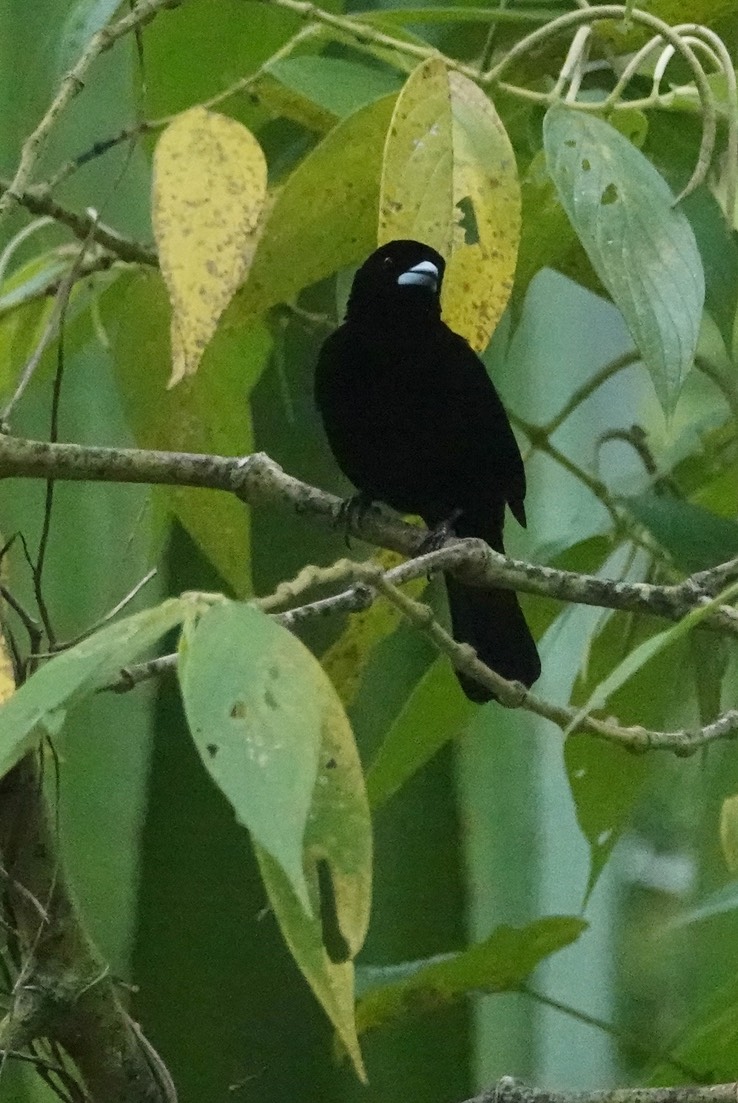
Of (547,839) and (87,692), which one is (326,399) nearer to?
(547,839)

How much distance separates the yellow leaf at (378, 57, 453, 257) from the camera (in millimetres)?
710

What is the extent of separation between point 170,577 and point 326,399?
0.25 m

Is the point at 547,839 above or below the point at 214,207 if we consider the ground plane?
below

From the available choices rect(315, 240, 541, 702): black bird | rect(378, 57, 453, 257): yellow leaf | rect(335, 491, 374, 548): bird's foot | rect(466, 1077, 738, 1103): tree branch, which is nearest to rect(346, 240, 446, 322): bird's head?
rect(315, 240, 541, 702): black bird

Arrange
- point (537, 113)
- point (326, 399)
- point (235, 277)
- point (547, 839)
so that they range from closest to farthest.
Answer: point (235, 277) < point (537, 113) < point (326, 399) < point (547, 839)

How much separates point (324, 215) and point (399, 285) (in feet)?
1.60

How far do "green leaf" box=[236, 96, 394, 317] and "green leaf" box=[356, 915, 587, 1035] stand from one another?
48 centimetres

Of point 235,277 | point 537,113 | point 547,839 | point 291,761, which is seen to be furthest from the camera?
point 547,839

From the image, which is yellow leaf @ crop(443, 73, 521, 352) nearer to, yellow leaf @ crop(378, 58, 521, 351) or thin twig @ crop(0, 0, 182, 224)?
→ yellow leaf @ crop(378, 58, 521, 351)

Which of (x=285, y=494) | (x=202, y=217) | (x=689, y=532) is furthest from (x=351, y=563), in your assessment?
(x=689, y=532)

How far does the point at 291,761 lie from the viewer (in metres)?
0.40

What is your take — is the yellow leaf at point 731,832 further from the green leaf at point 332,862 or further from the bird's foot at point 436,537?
the green leaf at point 332,862

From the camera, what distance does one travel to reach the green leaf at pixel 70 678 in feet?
1.41

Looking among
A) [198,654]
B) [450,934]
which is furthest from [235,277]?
[450,934]
